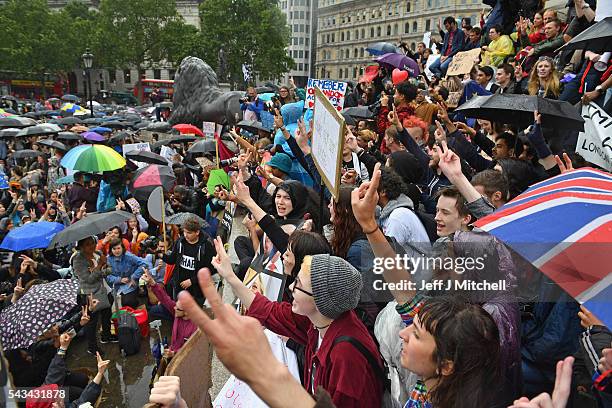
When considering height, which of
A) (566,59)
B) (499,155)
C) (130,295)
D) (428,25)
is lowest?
(130,295)

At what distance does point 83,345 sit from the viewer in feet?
21.6

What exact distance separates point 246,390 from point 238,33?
57.2 meters

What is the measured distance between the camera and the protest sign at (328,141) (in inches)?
127

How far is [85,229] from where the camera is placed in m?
6.41

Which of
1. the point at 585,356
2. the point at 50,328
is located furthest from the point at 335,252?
the point at 50,328

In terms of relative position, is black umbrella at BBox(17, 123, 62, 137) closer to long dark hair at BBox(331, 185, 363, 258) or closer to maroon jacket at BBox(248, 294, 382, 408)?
long dark hair at BBox(331, 185, 363, 258)

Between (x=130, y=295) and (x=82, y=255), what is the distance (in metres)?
0.90

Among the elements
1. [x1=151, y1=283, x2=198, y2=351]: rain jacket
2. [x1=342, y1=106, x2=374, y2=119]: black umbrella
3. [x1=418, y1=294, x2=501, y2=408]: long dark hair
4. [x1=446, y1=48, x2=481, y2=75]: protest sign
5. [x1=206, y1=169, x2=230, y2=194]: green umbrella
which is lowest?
[x1=151, y1=283, x2=198, y2=351]: rain jacket

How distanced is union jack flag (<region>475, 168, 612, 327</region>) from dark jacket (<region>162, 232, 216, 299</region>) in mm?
4456

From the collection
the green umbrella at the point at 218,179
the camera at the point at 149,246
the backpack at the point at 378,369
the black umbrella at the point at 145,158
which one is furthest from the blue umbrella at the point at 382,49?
the backpack at the point at 378,369

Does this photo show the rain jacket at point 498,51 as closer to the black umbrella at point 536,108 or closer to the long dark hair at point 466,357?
the black umbrella at point 536,108

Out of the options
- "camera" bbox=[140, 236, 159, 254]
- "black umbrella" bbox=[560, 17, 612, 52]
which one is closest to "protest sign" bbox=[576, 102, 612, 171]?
"black umbrella" bbox=[560, 17, 612, 52]

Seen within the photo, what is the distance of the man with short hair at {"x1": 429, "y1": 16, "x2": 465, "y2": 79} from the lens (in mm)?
13945

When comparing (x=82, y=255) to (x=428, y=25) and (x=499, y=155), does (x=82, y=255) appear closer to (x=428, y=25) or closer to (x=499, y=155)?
(x=499, y=155)
